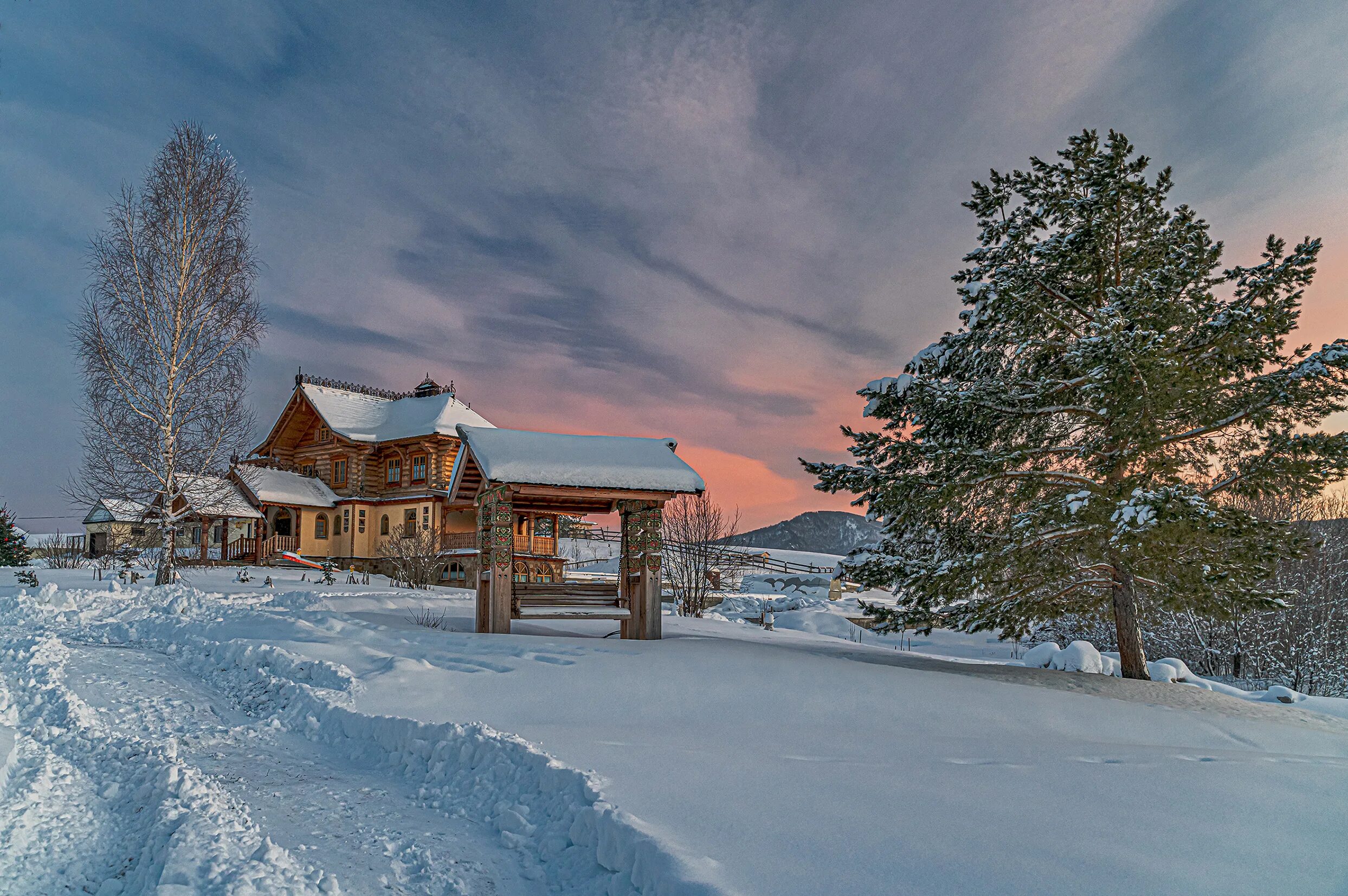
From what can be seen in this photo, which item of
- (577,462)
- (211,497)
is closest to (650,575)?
(577,462)

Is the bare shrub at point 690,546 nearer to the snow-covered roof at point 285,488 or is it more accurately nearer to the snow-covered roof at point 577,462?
the snow-covered roof at point 577,462

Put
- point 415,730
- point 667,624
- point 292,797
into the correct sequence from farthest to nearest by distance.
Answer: point 667,624
point 415,730
point 292,797

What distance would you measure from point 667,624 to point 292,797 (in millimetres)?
11075

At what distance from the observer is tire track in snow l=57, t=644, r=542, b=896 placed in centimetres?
439

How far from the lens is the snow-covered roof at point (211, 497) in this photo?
21797mm

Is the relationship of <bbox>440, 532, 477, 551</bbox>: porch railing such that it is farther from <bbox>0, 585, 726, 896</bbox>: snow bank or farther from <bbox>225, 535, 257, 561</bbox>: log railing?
<bbox>0, 585, 726, 896</bbox>: snow bank

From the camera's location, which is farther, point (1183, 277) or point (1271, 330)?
point (1183, 277)

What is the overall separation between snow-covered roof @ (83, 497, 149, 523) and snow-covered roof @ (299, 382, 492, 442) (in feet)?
27.9

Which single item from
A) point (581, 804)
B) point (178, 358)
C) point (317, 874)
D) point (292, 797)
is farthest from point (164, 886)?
point (178, 358)

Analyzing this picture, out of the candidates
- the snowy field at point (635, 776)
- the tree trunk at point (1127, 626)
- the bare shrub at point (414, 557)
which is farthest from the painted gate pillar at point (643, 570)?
the bare shrub at point (414, 557)

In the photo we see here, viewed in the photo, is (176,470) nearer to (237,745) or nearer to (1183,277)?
(237,745)

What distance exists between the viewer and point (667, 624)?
53.5 feet

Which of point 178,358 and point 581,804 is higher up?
point 178,358

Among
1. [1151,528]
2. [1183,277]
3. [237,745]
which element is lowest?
[237,745]
